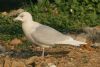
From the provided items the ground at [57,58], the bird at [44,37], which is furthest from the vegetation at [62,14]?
the bird at [44,37]

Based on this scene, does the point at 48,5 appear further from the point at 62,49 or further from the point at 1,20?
the point at 62,49

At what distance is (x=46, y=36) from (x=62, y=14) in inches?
201

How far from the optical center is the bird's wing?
9.43 metres

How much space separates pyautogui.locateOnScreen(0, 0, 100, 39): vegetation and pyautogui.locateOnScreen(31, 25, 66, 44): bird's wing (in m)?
3.60

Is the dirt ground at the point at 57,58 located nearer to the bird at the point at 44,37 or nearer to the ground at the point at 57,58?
the ground at the point at 57,58

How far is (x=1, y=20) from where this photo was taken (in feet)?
47.4

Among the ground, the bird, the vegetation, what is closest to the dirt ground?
the ground

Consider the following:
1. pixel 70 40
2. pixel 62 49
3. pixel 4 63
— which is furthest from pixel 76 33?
pixel 4 63

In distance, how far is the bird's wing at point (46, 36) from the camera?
943 centimetres

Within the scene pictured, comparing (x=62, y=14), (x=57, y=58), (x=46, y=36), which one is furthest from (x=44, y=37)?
(x=62, y=14)

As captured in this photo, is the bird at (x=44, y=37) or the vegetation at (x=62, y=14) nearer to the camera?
the bird at (x=44, y=37)

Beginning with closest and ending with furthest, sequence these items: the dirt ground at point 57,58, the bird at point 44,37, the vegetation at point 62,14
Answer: the dirt ground at point 57,58 → the bird at point 44,37 → the vegetation at point 62,14

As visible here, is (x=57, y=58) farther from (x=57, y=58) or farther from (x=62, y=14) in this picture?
(x=62, y=14)

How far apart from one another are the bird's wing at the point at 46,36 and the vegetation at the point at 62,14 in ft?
11.8
